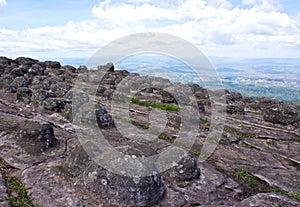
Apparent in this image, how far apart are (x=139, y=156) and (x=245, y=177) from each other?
16.5 feet

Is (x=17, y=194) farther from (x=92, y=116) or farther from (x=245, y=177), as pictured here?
(x=245, y=177)

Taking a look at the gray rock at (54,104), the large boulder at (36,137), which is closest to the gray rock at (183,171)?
the large boulder at (36,137)

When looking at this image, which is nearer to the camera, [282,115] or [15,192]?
[15,192]

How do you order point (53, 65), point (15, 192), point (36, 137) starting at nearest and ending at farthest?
1. point (15, 192)
2. point (36, 137)
3. point (53, 65)

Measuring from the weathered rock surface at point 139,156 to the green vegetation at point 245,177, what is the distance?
0.04 meters

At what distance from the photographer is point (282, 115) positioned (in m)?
22.5

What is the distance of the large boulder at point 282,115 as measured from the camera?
72.1 ft

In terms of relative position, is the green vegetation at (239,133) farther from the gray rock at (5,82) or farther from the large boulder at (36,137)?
the gray rock at (5,82)

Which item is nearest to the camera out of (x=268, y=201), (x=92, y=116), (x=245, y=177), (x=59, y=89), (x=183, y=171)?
(x=268, y=201)

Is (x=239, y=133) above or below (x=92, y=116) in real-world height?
below

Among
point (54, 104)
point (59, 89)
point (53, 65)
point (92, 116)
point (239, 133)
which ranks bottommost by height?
point (239, 133)

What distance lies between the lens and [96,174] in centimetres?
941

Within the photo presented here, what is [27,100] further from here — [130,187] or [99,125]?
[130,187]

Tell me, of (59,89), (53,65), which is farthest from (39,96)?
(53,65)
